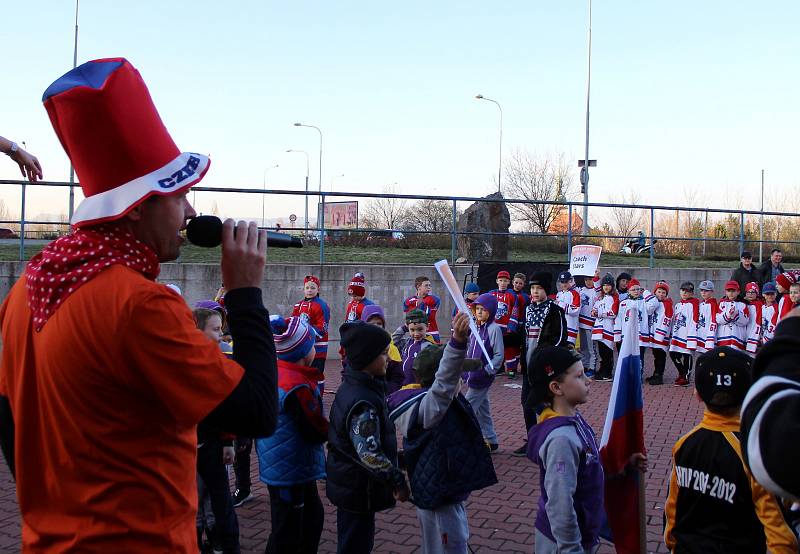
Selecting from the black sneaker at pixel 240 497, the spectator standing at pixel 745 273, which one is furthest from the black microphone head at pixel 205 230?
the spectator standing at pixel 745 273

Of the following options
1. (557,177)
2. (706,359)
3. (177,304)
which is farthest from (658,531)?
(557,177)

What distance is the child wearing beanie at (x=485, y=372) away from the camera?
766 centimetres

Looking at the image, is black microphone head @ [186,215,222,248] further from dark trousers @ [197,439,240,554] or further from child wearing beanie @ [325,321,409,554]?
dark trousers @ [197,439,240,554]

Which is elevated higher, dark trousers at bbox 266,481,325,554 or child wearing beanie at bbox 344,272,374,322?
child wearing beanie at bbox 344,272,374,322

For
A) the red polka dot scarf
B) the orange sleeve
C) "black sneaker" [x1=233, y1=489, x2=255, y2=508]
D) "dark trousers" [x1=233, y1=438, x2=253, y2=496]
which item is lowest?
"black sneaker" [x1=233, y1=489, x2=255, y2=508]

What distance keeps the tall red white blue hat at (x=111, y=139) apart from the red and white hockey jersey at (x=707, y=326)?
507 inches

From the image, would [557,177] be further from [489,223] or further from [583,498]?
[583,498]

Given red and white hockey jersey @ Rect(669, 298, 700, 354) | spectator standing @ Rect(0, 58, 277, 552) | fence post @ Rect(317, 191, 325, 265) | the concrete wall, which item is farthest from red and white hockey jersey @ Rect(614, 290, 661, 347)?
spectator standing @ Rect(0, 58, 277, 552)

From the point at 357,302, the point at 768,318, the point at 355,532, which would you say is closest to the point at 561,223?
the point at 768,318

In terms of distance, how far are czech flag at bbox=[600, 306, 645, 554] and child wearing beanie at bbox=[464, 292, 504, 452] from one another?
3.62 metres

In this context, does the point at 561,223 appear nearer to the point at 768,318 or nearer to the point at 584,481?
the point at 768,318

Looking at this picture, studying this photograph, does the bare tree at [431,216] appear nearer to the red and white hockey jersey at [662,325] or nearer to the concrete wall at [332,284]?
the concrete wall at [332,284]

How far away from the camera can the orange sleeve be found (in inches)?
62.7

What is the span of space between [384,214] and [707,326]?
10955 mm
